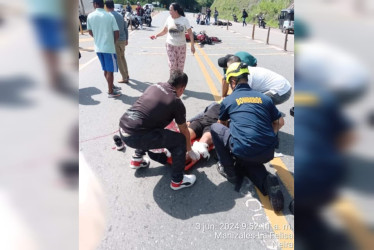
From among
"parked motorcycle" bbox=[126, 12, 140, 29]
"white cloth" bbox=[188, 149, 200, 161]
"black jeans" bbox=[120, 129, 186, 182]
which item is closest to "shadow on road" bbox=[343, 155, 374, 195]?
"black jeans" bbox=[120, 129, 186, 182]

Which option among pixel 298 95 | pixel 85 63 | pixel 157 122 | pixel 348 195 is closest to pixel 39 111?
pixel 298 95

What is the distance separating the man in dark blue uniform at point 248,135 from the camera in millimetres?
2451

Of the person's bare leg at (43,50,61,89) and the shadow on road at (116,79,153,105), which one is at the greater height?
the person's bare leg at (43,50,61,89)

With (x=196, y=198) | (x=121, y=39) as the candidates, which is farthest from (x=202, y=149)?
(x=121, y=39)

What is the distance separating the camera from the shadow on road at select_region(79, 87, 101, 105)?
4.89 metres

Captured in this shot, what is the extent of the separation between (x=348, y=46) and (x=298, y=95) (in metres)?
0.14

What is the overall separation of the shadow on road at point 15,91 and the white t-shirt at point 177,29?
15.7 feet

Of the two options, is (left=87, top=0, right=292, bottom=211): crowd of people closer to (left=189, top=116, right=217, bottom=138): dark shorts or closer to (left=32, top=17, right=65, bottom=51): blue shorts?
(left=189, top=116, right=217, bottom=138): dark shorts

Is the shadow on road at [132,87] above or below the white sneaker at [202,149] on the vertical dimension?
above

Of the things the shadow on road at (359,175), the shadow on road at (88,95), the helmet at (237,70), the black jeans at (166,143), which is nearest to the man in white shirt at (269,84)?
the helmet at (237,70)

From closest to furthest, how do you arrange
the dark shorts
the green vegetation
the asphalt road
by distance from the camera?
the asphalt road → the dark shorts → the green vegetation

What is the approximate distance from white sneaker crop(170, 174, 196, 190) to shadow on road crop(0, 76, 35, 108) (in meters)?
2.23

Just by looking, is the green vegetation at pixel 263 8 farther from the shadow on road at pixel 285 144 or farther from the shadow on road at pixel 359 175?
the shadow on road at pixel 359 175

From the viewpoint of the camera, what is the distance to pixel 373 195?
1.71 feet
